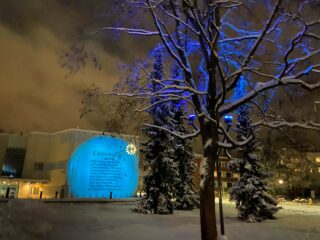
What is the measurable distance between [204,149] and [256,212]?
37.3ft

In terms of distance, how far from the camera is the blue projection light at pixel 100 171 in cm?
4203

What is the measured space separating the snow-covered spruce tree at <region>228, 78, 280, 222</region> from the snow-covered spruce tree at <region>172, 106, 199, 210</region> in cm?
469

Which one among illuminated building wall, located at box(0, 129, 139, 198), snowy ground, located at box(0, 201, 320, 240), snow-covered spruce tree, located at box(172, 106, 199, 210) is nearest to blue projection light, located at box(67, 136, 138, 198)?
illuminated building wall, located at box(0, 129, 139, 198)

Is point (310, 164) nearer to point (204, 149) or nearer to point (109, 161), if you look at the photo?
point (204, 149)

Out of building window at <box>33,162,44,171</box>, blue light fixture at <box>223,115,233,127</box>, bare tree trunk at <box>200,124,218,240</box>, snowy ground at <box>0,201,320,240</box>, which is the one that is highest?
building window at <box>33,162,44,171</box>

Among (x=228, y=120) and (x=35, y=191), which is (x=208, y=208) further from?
(x=35, y=191)

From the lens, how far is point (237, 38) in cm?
931

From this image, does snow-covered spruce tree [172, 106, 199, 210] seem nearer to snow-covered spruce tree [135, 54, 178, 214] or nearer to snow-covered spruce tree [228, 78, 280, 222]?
snow-covered spruce tree [135, 54, 178, 214]

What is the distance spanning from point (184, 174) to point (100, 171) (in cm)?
2081

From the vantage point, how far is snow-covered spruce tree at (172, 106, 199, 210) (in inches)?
Answer: 938

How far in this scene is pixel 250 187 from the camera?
18.6m

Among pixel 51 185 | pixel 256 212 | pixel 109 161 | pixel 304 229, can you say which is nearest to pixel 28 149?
pixel 51 185

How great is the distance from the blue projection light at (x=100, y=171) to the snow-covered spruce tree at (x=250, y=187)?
932 inches

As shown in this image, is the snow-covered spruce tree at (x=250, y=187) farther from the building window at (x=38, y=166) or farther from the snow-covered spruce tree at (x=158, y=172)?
the building window at (x=38, y=166)
